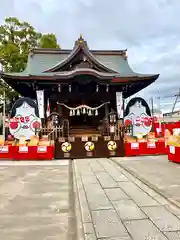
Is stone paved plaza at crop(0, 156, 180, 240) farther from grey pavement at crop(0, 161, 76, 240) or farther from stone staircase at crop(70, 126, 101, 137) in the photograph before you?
stone staircase at crop(70, 126, 101, 137)

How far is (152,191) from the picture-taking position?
606 cm

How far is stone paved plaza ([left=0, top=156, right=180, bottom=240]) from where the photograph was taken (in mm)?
3717

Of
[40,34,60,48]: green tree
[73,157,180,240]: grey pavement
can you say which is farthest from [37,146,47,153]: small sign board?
[40,34,60,48]: green tree

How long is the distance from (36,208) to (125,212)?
177 cm

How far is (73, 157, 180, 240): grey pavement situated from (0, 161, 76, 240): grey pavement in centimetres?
35

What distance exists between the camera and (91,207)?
4.88 metres

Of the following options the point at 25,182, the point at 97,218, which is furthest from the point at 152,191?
the point at 25,182

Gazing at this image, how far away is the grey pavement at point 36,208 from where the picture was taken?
3.85m

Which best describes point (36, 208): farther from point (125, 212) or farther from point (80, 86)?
point (80, 86)

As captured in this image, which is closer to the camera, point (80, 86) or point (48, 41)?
point (80, 86)

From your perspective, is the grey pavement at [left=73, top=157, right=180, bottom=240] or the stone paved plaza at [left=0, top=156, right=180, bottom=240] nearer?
the grey pavement at [left=73, top=157, right=180, bottom=240]

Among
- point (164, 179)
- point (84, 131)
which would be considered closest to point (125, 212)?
point (164, 179)

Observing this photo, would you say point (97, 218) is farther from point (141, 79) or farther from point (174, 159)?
point (141, 79)

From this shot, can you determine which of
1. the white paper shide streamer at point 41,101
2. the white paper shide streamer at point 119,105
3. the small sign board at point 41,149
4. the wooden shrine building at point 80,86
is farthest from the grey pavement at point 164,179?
the white paper shide streamer at point 41,101
